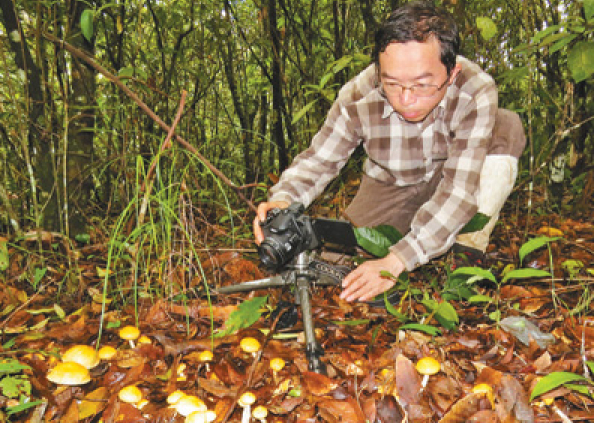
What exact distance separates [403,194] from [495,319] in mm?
1077

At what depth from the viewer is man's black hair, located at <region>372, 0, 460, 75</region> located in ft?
6.25

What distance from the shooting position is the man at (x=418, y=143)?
1912 millimetres

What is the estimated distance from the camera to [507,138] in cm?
241

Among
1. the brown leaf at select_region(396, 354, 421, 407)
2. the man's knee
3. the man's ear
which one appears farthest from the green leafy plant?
the man's knee

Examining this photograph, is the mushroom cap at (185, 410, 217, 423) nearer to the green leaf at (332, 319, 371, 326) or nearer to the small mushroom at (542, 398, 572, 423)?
the green leaf at (332, 319, 371, 326)

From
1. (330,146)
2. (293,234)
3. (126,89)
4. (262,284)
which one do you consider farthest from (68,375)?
(330,146)

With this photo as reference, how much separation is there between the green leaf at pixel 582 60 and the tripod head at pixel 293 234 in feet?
4.46

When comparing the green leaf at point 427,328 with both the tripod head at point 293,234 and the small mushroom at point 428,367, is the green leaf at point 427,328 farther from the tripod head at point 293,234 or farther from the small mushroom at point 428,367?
the tripod head at point 293,234

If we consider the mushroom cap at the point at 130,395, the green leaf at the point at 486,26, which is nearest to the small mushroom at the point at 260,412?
the mushroom cap at the point at 130,395

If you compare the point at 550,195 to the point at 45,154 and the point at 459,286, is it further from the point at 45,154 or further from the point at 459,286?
the point at 45,154

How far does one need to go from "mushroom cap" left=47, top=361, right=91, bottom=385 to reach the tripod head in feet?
2.53

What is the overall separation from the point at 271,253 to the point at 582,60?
5.77ft

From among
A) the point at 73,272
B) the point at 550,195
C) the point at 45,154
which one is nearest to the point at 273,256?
the point at 73,272

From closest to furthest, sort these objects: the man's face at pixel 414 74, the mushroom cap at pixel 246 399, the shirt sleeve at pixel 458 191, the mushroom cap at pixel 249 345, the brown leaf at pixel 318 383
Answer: the mushroom cap at pixel 246 399 < the brown leaf at pixel 318 383 < the mushroom cap at pixel 249 345 < the man's face at pixel 414 74 < the shirt sleeve at pixel 458 191
